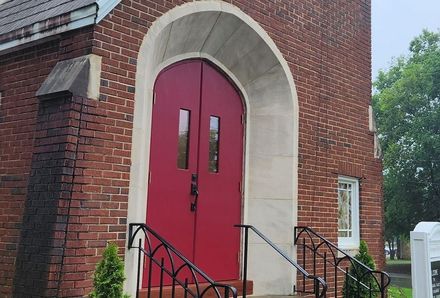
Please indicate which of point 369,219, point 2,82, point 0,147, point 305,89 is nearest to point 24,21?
point 2,82

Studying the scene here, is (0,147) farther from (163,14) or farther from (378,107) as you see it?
(378,107)

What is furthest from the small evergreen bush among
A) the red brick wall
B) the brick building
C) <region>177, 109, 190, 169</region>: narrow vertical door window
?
the red brick wall

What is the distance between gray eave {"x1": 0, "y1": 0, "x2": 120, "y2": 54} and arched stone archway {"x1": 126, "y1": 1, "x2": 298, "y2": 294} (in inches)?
43.2

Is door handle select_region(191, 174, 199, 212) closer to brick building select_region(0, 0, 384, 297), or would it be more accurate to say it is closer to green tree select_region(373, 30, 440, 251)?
brick building select_region(0, 0, 384, 297)

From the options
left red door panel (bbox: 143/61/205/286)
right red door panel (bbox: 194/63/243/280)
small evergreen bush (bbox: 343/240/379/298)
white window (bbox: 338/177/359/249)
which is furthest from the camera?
white window (bbox: 338/177/359/249)

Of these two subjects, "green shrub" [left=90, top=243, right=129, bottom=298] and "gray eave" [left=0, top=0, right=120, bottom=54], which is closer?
"green shrub" [left=90, top=243, right=129, bottom=298]

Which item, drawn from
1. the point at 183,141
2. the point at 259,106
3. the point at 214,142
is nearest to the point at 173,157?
the point at 183,141

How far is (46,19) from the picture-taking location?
5266 millimetres

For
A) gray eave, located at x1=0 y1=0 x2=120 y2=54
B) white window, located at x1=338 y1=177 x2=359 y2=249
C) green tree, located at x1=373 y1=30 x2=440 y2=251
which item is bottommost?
white window, located at x1=338 y1=177 x2=359 y2=249

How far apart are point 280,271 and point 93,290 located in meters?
3.10

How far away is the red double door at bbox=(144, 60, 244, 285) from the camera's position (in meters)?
6.14

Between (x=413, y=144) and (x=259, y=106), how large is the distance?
61.5ft

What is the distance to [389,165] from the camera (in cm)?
2488

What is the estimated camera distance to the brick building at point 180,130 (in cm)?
484
